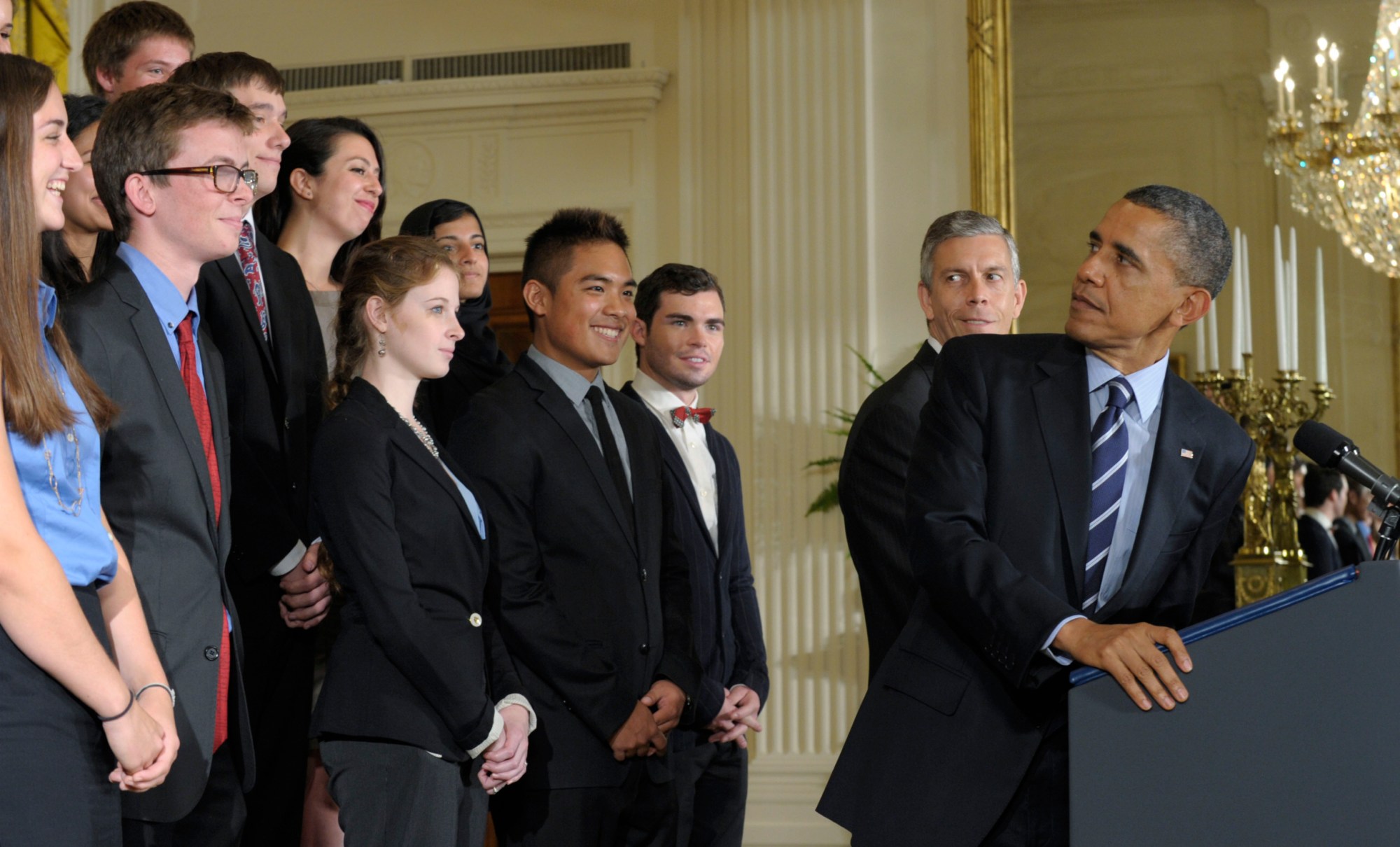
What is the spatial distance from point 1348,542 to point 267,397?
5.94 metres

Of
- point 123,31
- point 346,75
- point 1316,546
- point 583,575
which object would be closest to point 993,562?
point 583,575

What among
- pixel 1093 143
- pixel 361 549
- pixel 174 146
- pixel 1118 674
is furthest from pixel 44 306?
pixel 1093 143

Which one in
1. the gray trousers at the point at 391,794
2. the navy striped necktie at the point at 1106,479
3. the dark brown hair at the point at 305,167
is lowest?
the gray trousers at the point at 391,794

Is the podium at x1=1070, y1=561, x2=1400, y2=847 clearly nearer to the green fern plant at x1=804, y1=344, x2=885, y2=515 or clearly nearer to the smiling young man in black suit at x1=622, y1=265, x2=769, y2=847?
the smiling young man in black suit at x1=622, y1=265, x2=769, y2=847

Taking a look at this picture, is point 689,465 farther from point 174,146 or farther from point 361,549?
point 174,146

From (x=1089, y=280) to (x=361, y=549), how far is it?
1.31 m

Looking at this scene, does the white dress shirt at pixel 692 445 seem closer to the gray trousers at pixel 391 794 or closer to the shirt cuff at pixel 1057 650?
the gray trousers at pixel 391 794

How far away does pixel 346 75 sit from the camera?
7.48 meters

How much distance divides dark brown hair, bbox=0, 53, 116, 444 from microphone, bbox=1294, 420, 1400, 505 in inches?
62.0

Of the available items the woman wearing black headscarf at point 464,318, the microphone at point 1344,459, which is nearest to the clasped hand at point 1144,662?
the microphone at point 1344,459

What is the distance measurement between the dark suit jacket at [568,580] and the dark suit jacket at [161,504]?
81cm

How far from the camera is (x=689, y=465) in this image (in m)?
3.50

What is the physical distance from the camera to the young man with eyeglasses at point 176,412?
6.64 feet

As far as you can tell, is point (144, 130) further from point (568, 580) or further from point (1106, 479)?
point (1106, 479)
